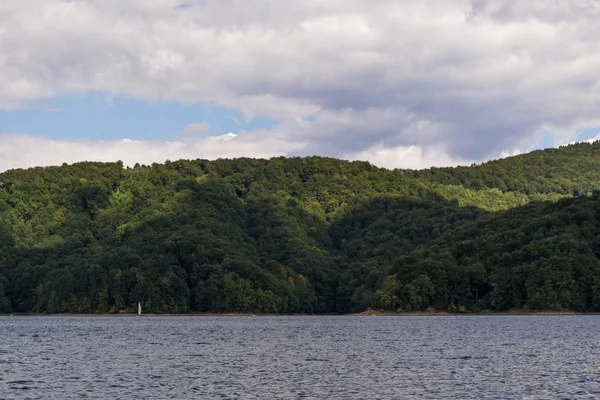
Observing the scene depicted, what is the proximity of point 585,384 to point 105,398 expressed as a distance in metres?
42.0

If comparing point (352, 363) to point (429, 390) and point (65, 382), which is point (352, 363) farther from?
point (65, 382)

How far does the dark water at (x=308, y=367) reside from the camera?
6825cm

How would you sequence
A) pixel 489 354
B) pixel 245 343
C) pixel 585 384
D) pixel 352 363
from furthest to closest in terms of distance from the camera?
1. pixel 245 343
2. pixel 489 354
3. pixel 352 363
4. pixel 585 384

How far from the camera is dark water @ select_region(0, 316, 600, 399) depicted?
2687 inches

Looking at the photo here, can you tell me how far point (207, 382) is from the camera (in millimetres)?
75875

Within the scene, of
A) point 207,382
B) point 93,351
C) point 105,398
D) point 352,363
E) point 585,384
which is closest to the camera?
point 105,398

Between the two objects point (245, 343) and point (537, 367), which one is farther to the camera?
point (245, 343)

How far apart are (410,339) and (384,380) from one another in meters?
64.3

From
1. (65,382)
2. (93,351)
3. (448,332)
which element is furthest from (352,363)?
(448,332)

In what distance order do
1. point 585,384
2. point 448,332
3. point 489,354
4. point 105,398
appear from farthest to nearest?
point 448,332, point 489,354, point 585,384, point 105,398

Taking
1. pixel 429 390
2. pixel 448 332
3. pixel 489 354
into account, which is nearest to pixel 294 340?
pixel 448 332

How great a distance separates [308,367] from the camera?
8969cm

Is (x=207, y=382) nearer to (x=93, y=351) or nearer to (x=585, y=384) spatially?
(x=585, y=384)

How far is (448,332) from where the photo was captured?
159 metres
